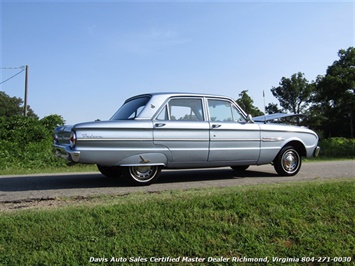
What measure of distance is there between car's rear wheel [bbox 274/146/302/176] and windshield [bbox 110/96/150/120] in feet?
10.2

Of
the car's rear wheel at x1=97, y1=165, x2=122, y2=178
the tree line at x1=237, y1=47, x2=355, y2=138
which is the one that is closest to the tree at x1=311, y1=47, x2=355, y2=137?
the tree line at x1=237, y1=47, x2=355, y2=138

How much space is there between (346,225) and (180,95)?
11.8 ft

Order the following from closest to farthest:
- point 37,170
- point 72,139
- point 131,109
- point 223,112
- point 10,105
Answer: point 72,139
point 131,109
point 223,112
point 37,170
point 10,105

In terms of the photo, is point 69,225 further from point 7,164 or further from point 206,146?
point 7,164

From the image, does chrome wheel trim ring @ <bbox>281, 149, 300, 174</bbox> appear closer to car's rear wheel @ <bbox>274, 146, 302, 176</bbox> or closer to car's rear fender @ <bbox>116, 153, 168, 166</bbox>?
car's rear wheel @ <bbox>274, 146, 302, 176</bbox>

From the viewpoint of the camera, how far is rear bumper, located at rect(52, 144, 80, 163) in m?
5.30

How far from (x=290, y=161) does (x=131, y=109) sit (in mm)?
3573

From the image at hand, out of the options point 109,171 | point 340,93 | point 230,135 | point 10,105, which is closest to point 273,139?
point 230,135

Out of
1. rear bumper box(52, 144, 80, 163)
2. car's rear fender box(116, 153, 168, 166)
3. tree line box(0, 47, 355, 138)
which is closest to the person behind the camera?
rear bumper box(52, 144, 80, 163)

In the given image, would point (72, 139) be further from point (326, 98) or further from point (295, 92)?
point (295, 92)

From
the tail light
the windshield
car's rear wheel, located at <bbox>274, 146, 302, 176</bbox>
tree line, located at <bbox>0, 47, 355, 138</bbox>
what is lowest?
car's rear wheel, located at <bbox>274, 146, 302, 176</bbox>

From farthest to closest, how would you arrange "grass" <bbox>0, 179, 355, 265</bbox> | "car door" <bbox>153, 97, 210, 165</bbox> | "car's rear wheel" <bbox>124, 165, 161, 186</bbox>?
1. "car door" <bbox>153, 97, 210, 165</bbox>
2. "car's rear wheel" <bbox>124, 165, 161, 186</bbox>
3. "grass" <bbox>0, 179, 355, 265</bbox>

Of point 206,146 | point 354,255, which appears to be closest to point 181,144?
point 206,146

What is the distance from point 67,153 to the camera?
5.43 m
